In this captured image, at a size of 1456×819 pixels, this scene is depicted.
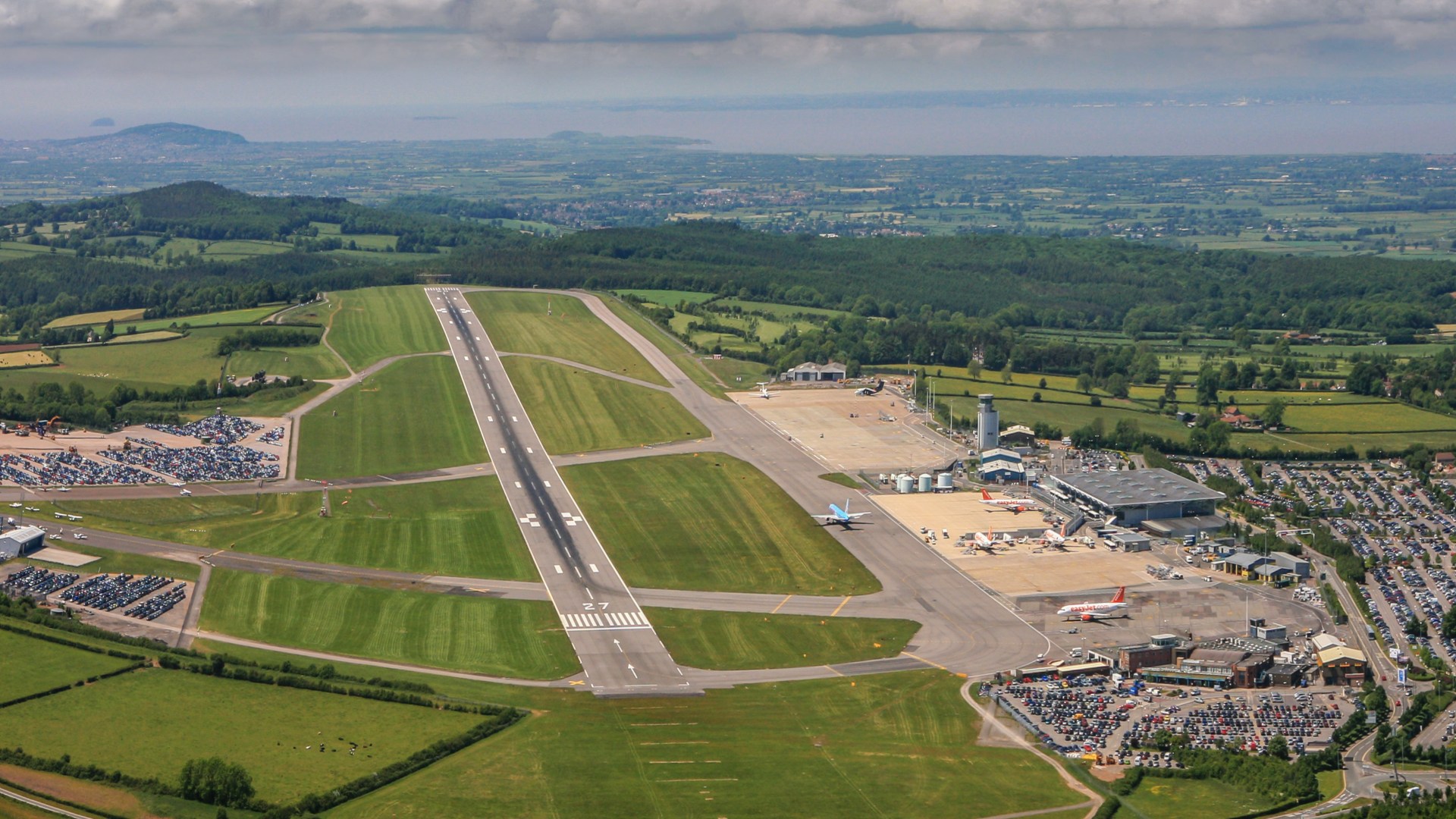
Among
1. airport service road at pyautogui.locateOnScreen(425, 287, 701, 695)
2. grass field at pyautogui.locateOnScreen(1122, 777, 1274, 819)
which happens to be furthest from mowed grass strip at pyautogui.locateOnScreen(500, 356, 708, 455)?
grass field at pyautogui.locateOnScreen(1122, 777, 1274, 819)

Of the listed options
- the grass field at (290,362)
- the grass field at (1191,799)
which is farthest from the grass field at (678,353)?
the grass field at (1191,799)

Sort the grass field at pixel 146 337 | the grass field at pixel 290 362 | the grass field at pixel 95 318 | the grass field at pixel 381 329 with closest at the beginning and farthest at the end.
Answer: the grass field at pixel 290 362, the grass field at pixel 381 329, the grass field at pixel 146 337, the grass field at pixel 95 318

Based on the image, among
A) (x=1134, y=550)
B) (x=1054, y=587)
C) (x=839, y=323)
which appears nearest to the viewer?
(x=1054, y=587)

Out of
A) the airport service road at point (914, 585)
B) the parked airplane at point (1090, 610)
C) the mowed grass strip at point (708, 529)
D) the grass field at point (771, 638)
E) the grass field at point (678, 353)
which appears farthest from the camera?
the grass field at point (678, 353)

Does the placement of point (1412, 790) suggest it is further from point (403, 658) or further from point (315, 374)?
point (315, 374)

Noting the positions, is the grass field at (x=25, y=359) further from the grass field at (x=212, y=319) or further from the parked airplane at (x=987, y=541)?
the parked airplane at (x=987, y=541)

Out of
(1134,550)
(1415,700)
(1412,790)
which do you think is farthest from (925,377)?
(1412,790)
